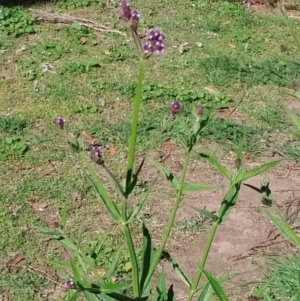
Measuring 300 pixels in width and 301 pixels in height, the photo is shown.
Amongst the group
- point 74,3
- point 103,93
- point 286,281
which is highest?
point 286,281

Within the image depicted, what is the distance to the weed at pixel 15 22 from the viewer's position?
5988 mm

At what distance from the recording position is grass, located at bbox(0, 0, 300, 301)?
393cm

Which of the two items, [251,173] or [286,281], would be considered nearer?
[251,173]

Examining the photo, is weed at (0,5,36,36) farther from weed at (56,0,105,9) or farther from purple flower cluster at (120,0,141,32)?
purple flower cluster at (120,0,141,32)

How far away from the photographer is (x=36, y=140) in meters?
4.55

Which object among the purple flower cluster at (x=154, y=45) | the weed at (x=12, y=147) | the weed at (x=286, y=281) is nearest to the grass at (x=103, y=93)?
the weed at (x=12, y=147)

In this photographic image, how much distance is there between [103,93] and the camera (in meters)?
5.21

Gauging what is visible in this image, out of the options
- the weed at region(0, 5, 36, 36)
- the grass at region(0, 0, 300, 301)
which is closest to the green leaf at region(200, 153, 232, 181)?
the grass at region(0, 0, 300, 301)

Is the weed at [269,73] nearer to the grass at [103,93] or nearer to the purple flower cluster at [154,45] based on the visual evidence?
the grass at [103,93]

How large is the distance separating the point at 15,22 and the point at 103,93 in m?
1.36

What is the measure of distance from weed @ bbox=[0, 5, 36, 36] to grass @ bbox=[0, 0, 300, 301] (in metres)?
0.01

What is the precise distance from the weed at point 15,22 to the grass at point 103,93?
0.05 feet

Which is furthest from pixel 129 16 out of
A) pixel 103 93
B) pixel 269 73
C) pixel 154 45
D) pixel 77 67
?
pixel 269 73

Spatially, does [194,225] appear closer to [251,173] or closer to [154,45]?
[251,173]
